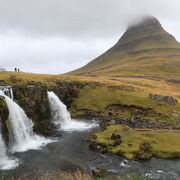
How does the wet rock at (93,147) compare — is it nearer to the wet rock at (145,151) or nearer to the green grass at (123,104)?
the wet rock at (145,151)

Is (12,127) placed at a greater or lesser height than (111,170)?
greater

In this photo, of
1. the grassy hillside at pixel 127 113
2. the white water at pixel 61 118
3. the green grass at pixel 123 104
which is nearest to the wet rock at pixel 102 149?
the grassy hillside at pixel 127 113

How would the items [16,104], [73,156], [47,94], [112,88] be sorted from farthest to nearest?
1. [112,88]
2. [47,94]
3. [16,104]
4. [73,156]

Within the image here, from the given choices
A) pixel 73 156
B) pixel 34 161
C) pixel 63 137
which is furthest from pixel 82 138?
pixel 34 161

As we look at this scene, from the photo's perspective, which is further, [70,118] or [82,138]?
[70,118]

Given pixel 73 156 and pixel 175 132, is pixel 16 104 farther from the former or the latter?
pixel 175 132

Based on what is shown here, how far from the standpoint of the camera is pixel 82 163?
185 ft

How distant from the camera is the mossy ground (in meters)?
62.0

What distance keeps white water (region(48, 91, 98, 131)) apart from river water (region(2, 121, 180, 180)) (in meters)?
19.4

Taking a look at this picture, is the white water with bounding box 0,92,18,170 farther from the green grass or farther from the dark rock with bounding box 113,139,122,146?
the green grass

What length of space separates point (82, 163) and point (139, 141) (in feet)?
51.6

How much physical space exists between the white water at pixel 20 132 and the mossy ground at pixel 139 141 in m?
12.3

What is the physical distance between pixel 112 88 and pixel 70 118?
26.3 meters

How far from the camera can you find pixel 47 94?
91.9m
